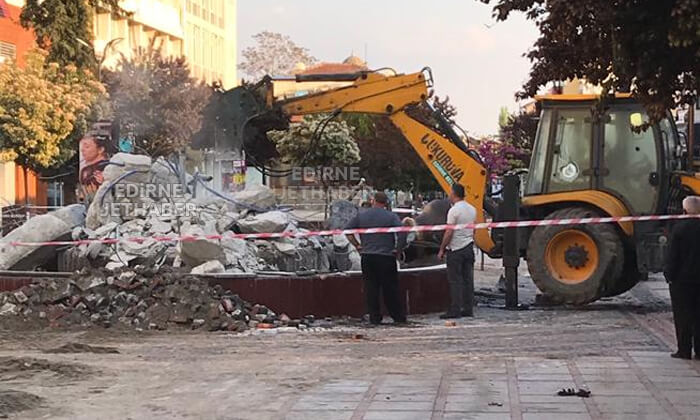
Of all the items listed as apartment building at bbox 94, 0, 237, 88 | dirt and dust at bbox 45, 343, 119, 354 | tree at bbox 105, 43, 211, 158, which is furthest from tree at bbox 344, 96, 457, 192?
dirt and dust at bbox 45, 343, 119, 354

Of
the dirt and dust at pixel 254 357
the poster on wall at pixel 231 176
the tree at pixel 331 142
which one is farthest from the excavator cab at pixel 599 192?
the tree at pixel 331 142

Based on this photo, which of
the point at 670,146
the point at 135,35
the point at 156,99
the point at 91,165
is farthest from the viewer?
the point at 135,35

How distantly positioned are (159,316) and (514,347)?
4169mm

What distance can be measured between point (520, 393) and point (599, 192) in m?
6.46

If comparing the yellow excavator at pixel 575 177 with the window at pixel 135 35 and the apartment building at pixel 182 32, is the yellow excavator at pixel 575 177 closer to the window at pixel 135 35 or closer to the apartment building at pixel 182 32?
the apartment building at pixel 182 32

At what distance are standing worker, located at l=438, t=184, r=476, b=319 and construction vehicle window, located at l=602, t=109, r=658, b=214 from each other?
2186 millimetres

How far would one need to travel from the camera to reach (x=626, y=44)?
631 cm

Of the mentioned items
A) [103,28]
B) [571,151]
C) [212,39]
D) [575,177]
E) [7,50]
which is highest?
[212,39]

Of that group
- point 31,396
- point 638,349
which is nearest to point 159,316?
point 31,396

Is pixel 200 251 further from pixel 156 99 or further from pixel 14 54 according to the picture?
pixel 14 54

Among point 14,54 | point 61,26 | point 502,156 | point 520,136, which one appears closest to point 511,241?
point 520,136

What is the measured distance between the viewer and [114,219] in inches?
560

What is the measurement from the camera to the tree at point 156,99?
121 feet

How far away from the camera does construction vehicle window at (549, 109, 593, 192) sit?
13.2 meters
